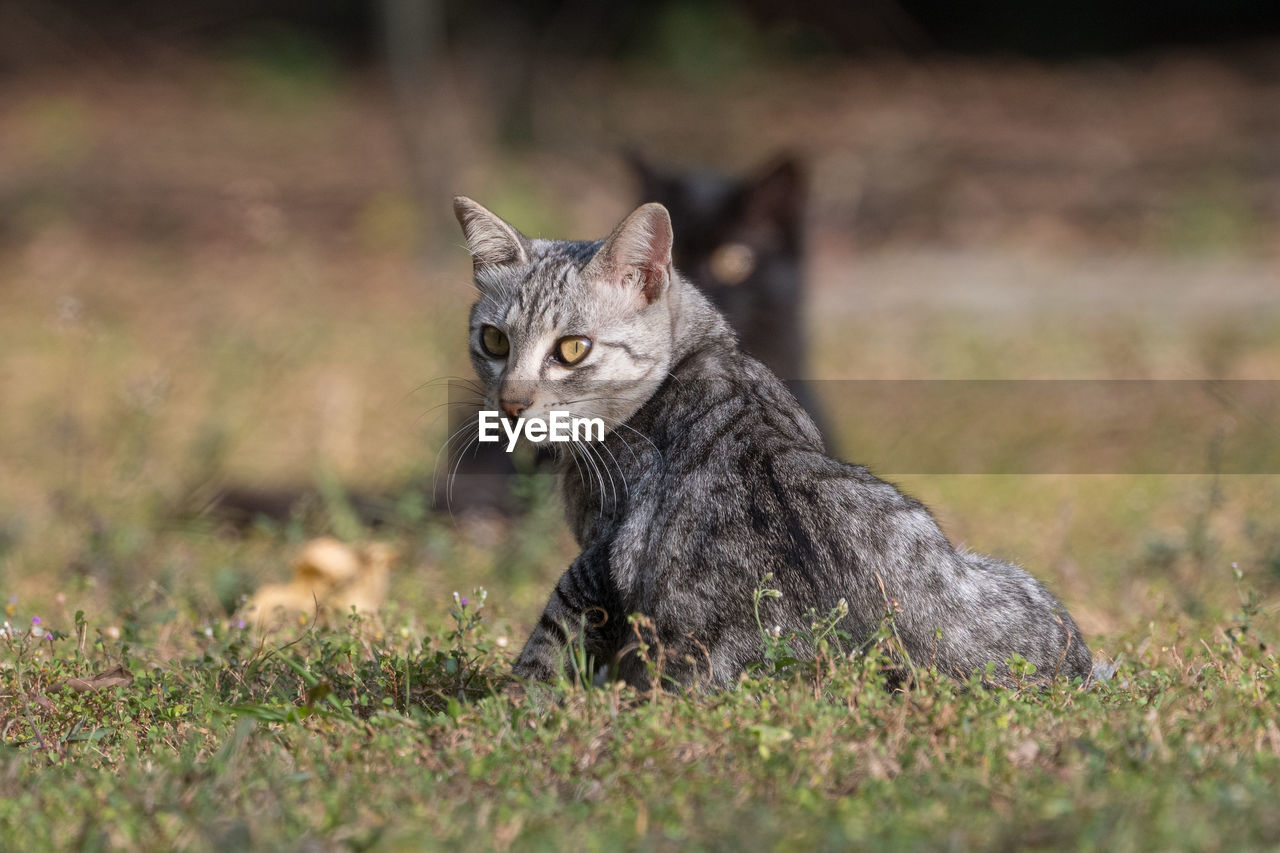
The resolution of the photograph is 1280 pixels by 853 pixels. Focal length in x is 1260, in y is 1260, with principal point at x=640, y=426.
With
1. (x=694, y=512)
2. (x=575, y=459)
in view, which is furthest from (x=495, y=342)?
(x=694, y=512)

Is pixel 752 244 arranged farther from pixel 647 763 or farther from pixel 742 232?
pixel 647 763

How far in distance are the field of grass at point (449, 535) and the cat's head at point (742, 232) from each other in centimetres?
96

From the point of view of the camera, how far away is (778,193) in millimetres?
6312

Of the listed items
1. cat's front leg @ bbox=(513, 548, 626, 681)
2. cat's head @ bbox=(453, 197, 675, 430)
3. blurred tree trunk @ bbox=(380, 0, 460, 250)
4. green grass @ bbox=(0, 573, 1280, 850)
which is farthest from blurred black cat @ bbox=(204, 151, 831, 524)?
green grass @ bbox=(0, 573, 1280, 850)

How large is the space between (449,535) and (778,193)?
248 centimetres

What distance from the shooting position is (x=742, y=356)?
3.18 meters

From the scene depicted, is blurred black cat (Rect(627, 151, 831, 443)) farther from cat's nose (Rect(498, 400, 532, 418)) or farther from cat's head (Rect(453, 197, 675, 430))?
cat's nose (Rect(498, 400, 532, 418))

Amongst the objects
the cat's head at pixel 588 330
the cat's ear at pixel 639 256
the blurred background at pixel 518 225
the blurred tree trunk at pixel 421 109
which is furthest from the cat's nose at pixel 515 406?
the blurred tree trunk at pixel 421 109

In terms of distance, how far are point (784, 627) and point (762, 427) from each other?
18.6 inches

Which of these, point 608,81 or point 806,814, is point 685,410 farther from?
point 608,81

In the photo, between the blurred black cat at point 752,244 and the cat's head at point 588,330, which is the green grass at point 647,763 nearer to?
the cat's head at point 588,330

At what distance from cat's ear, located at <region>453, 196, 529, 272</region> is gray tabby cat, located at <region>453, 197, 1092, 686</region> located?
10cm

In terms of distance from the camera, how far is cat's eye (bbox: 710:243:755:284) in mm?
6168

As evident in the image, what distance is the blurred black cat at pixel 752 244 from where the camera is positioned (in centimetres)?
607
